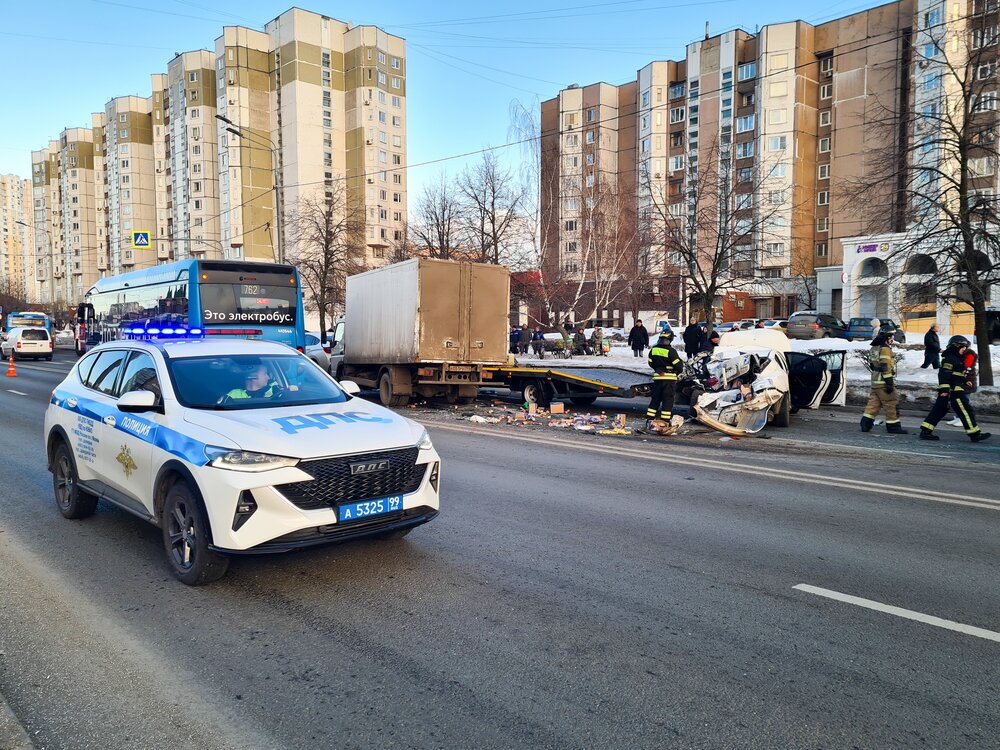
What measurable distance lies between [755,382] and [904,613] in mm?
8828

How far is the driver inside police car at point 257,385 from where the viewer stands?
557 centimetres

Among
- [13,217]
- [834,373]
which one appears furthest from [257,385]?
[13,217]

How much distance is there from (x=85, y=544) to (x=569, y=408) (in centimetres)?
1199

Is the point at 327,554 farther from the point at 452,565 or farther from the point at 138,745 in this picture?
the point at 138,745

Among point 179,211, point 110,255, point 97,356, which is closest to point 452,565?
point 97,356

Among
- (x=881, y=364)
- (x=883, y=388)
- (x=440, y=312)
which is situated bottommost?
(x=883, y=388)

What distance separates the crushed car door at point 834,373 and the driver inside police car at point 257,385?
1185cm

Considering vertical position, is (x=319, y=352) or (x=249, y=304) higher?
(x=249, y=304)

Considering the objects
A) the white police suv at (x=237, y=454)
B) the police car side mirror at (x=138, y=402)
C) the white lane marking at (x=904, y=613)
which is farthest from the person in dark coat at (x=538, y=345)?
the white lane marking at (x=904, y=613)

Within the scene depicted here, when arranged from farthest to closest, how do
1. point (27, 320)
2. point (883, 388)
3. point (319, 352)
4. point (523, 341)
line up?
point (27, 320)
point (523, 341)
point (319, 352)
point (883, 388)

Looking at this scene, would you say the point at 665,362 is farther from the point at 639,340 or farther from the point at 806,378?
the point at 639,340

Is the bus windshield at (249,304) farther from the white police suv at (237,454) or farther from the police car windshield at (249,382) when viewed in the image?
the police car windshield at (249,382)

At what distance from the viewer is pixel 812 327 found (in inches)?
1380

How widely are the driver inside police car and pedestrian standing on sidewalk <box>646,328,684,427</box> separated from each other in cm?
769
